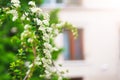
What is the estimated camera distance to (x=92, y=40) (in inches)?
517

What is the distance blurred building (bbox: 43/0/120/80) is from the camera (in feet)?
42.5

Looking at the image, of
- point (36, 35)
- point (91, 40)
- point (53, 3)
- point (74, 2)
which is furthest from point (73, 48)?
point (36, 35)

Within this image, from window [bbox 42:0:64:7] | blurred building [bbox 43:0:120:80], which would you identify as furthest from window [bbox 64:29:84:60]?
window [bbox 42:0:64:7]

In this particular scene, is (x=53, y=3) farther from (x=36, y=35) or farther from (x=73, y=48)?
(x=36, y=35)

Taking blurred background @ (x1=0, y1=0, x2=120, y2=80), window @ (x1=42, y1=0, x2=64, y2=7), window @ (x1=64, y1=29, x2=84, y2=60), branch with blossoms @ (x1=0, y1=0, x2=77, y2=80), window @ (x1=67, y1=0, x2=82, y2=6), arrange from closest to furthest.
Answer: branch with blossoms @ (x1=0, y1=0, x2=77, y2=80), window @ (x1=42, y1=0, x2=64, y2=7), window @ (x1=67, y1=0, x2=82, y2=6), blurred background @ (x1=0, y1=0, x2=120, y2=80), window @ (x1=64, y1=29, x2=84, y2=60)

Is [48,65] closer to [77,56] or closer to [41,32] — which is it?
[41,32]

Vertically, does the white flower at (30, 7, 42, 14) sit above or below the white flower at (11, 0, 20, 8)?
below

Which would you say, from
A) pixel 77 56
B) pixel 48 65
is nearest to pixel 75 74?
pixel 77 56

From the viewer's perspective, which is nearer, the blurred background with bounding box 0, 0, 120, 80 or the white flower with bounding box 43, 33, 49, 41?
the white flower with bounding box 43, 33, 49, 41

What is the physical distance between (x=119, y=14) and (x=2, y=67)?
20.0 ft

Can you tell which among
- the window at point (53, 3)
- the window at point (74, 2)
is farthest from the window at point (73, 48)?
the window at point (53, 3)

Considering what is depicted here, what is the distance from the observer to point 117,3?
13156 mm

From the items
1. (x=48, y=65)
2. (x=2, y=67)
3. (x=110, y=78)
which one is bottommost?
(x=48, y=65)

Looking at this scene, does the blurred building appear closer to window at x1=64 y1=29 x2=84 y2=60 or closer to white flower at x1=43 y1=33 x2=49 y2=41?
Answer: window at x1=64 y1=29 x2=84 y2=60
